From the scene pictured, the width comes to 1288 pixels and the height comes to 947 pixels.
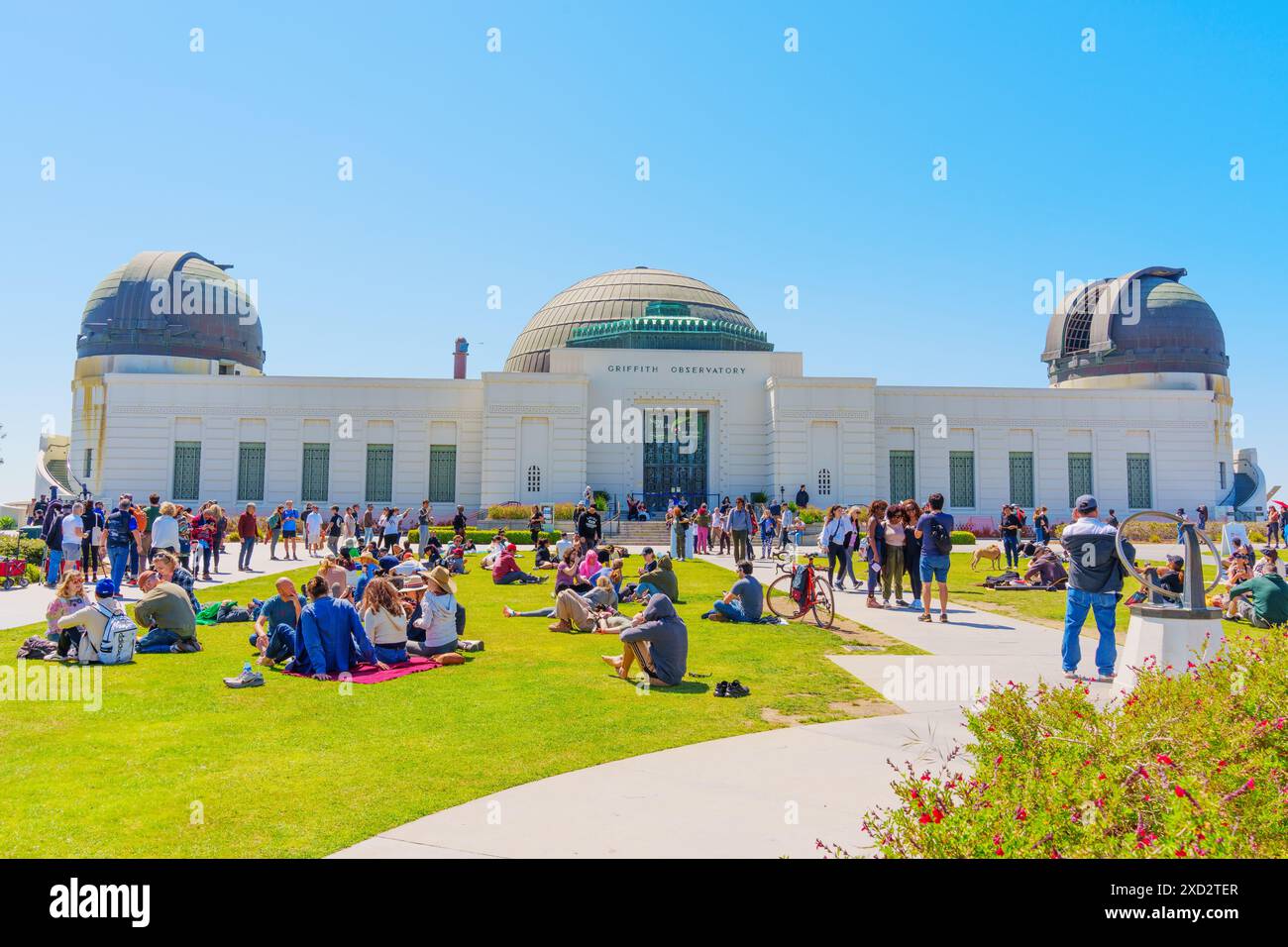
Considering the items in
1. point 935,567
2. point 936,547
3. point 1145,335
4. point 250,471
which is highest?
point 1145,335

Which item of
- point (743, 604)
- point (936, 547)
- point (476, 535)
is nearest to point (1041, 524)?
point (936, 547)

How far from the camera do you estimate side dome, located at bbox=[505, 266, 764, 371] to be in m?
53.0

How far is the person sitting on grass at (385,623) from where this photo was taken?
10680mm

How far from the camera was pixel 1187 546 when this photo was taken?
7.71 m

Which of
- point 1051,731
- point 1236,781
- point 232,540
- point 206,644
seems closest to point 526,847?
point 1051,731

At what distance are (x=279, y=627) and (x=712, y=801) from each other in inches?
268

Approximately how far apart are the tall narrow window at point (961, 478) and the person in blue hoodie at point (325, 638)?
4100 cm

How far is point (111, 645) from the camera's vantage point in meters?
10.2

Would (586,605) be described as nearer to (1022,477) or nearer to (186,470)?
(186,470)

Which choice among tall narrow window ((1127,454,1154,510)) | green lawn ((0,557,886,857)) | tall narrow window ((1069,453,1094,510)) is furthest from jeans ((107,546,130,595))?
tall narrow window ((1127,454,1154,510))

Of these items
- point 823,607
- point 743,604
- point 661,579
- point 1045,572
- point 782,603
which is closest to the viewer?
point 661,579
